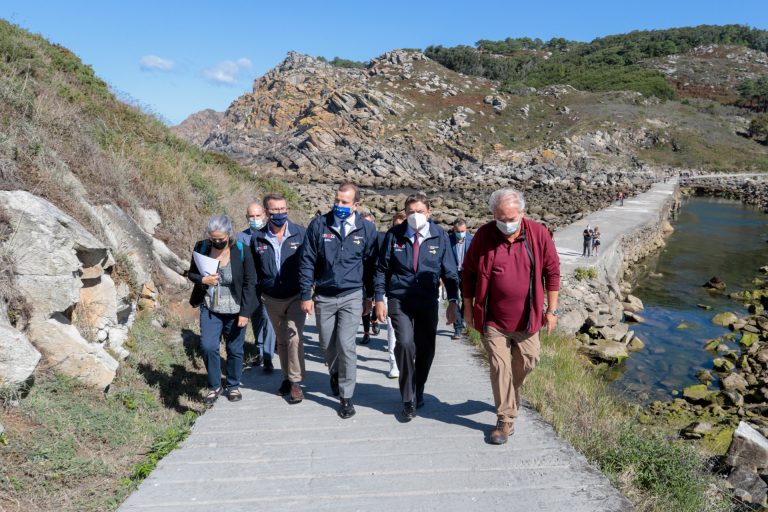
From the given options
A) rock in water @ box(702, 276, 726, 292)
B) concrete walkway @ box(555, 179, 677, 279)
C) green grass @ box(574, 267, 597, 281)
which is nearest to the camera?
green grass @ box(574, 267, 597, 281)

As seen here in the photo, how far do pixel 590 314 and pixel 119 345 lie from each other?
10873 mm

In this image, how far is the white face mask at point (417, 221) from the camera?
15.2 ft

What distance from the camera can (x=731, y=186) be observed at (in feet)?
172

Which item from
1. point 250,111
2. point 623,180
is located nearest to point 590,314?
point 623,180

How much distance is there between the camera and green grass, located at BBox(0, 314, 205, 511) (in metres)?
3.55

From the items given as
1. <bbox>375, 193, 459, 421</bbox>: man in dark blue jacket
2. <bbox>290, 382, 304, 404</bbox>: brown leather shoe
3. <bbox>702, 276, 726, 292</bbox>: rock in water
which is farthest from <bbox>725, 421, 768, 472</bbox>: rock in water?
<bbox>702, 276, 726, 292</bbox>: rock in water

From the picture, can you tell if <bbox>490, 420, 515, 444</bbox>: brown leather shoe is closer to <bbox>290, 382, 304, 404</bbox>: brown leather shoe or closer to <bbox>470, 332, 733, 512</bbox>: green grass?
<bbox>470, 332, 733, 512</bbox>: green grass

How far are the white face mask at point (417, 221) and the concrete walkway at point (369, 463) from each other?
174cm

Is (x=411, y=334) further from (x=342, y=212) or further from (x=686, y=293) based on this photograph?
(x=686, y=293)

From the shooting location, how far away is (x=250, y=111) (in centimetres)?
8400

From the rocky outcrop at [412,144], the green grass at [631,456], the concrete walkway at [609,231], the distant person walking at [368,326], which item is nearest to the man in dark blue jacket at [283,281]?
the distant person walking at [368,326]

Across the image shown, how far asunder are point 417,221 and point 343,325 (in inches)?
45.2

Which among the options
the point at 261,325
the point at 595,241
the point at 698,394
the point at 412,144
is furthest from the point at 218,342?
the point at 412,144

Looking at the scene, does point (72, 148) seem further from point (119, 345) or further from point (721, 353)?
point (721, 353)
